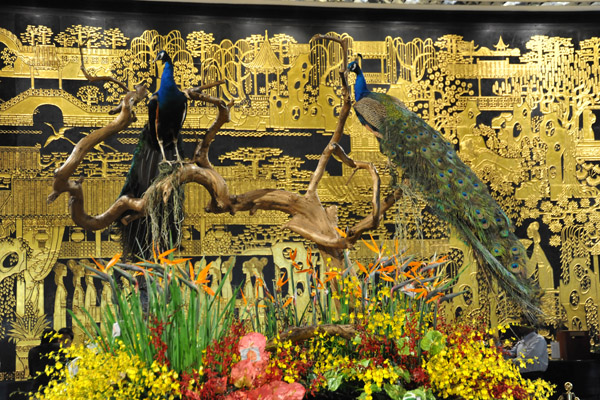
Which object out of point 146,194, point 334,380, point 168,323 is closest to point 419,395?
point 334,380

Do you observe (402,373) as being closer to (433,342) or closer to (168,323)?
(433,342)

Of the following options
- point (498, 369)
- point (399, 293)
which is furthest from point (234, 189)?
point (498, 369)

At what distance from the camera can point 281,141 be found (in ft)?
18.9

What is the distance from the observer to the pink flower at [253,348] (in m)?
1.80

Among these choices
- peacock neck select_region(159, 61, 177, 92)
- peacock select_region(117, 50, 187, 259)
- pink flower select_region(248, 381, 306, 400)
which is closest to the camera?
pink flower select_region(248, 381, 306, 400)

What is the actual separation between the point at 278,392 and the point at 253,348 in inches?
5.5

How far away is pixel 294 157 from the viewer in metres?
5.74

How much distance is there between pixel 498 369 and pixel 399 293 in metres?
0.44

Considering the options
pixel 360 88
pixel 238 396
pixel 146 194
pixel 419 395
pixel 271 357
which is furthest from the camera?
pixel 360 88

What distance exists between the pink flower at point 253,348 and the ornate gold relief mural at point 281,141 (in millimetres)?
3598

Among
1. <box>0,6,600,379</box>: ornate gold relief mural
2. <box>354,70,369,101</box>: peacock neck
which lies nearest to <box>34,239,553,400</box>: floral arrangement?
<box>354,70,369,101</box>: peacock neck

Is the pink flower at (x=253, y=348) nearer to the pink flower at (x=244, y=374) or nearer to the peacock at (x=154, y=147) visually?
the pink flower at (x=244, y=374)

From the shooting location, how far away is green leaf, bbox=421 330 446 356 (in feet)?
6.25

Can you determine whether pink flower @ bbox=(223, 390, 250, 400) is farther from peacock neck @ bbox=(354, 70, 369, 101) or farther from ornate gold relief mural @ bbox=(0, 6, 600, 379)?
ornate gold relief mural @ bbox=(0, 6, 600, 379)
